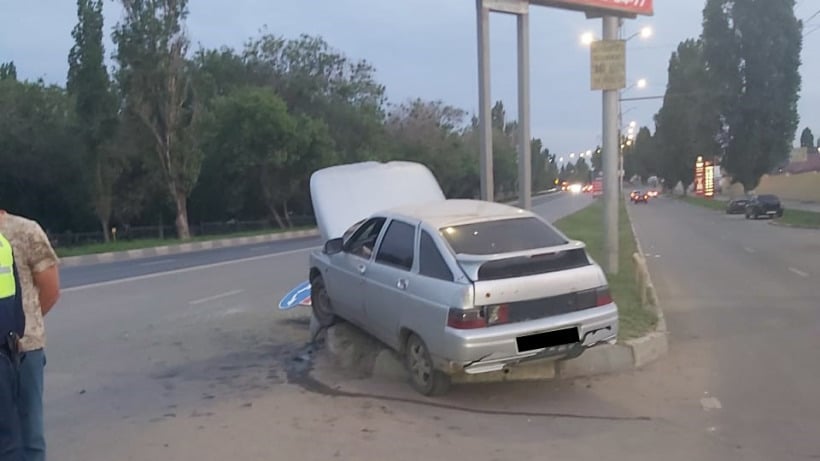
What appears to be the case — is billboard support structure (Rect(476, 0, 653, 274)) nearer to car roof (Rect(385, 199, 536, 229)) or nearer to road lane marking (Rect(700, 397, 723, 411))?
car roof (Rect(385, 199, 536, 229))

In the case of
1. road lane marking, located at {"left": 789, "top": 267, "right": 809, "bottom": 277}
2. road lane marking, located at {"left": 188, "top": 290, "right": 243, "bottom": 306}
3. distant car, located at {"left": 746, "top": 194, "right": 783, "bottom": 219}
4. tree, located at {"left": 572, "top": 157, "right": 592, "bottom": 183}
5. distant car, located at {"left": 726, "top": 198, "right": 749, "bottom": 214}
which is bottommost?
tree, located at {"left": 572, "top": 157, "right": 592, "bottom": 183}

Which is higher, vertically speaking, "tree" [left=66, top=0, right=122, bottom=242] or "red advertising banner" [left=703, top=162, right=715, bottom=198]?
"tree" [left=66, top=0, right=122, bottom=242]

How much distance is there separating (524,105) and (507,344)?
31.1ft

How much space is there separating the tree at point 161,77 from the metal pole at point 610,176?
28.0 metres

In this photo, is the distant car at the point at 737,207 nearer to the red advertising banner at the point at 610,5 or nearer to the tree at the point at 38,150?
the tree at the point at 38,150

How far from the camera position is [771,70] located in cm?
6612

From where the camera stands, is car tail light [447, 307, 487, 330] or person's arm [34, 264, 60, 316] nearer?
person's arm [34, 264, 60, 316]

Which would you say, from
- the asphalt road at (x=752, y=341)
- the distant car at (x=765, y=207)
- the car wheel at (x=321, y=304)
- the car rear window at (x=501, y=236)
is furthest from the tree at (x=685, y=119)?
the car rear window at (x=501, y=236)

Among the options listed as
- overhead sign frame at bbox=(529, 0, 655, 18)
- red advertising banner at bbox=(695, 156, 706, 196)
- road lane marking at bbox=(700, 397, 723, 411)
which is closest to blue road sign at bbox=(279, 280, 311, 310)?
road lane marking at bbox=(700, 397, 723, 411)

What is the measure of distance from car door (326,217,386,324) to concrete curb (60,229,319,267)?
835 inches

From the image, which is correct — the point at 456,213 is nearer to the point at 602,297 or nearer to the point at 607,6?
the point at 602,297

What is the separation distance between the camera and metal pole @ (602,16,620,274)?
53.0 feet

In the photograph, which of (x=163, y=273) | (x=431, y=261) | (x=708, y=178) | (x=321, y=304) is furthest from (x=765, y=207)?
(x=431, y=261)

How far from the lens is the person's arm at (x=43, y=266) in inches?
197
